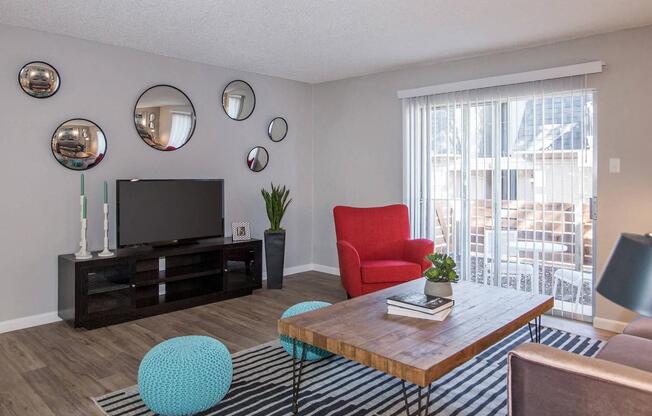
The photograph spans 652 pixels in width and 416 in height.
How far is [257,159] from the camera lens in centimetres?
540

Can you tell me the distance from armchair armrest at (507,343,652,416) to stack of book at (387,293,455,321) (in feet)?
3.21

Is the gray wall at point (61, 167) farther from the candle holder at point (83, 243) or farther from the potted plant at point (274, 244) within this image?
the potted plant at point (274, 244)

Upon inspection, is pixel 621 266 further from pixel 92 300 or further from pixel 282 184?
pixel 282 184

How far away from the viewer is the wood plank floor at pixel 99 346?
2.60 meters

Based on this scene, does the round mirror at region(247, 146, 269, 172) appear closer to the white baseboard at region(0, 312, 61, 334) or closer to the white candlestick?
the white candlestick

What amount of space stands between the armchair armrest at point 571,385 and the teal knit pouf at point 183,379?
1463 mm

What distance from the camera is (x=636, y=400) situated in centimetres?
124

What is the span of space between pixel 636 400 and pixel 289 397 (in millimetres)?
1768

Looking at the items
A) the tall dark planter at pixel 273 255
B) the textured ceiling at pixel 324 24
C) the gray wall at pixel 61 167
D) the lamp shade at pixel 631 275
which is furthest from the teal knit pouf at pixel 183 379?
the tall dark planter at pixel 273 255

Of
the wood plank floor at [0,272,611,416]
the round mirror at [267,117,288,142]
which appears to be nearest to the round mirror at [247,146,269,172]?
the round mirror at [267,117,288,142]

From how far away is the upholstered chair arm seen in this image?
4.12m

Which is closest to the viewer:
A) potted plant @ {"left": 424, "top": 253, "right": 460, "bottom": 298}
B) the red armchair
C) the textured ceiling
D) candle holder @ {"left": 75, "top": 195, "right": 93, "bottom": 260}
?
potted plant @ {"left": 424, "top": 253, "right": 460, "bottom": 298}

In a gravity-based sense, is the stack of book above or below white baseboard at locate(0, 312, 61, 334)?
above

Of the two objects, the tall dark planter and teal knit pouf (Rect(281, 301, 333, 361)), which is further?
the tall dark planter
